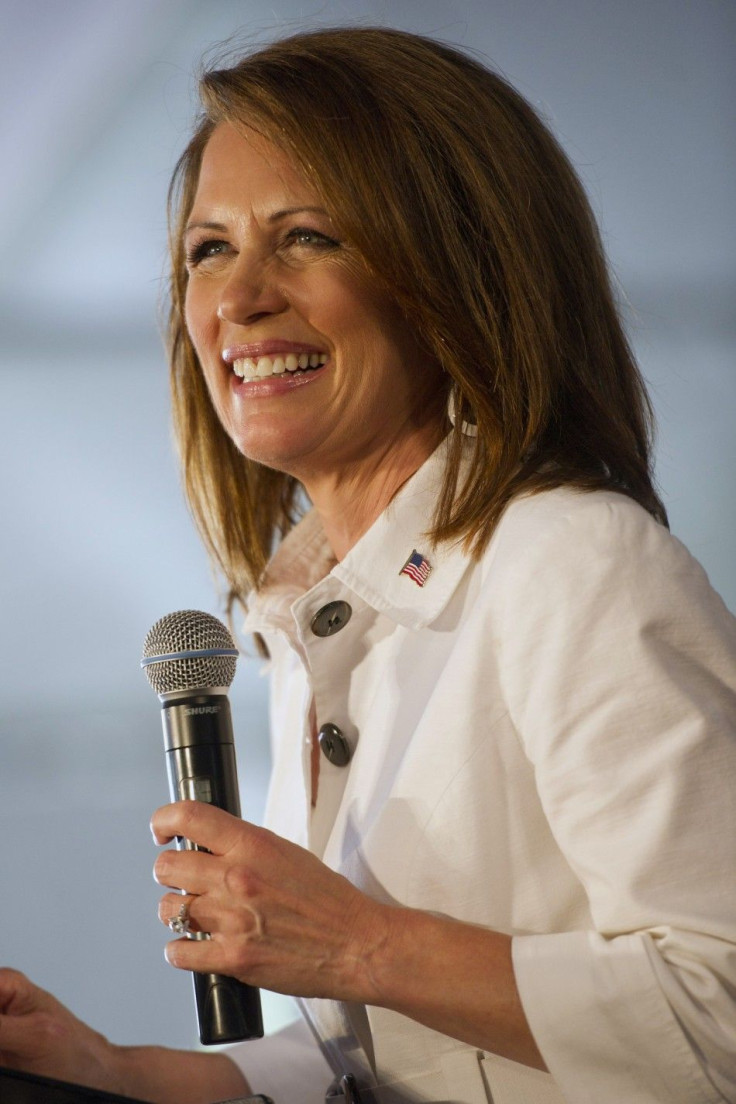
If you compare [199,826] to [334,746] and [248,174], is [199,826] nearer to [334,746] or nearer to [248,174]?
[334,746]

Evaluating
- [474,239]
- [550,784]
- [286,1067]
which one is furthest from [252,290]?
[286,1067]

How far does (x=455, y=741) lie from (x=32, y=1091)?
570 millimetres

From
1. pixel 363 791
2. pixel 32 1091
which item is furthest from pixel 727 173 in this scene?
pixel 32 1091

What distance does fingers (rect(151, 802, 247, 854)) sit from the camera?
46.7 inches

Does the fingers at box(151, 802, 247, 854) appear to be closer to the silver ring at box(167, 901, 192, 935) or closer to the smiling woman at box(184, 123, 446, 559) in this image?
the silver ring at box(167, 901, 192, 935)

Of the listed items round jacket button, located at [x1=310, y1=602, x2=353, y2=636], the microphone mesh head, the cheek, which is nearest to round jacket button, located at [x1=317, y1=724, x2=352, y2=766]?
round jacket button, located at [x1=310, y1=602, x2=353, y2=636]

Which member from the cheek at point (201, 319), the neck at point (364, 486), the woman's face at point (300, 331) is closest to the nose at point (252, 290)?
the woman's face at point (300, 331)

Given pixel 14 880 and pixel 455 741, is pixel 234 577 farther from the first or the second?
pixel 14 880

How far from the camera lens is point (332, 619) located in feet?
5.36

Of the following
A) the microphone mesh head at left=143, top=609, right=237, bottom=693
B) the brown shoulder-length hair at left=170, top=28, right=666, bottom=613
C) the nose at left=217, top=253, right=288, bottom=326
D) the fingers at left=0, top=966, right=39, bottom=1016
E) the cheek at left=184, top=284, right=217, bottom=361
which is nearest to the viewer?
the microphone mesh head at left=143, top=609, right=237, bottom=693

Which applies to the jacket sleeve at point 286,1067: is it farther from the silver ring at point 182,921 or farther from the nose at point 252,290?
the nose at point 252,290

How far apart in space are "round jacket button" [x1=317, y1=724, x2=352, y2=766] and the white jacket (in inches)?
0.8

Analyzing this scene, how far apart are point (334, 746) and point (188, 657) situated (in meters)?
0.37

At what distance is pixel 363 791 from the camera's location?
4.97 feet
